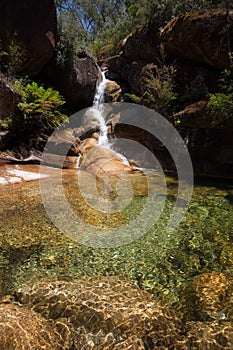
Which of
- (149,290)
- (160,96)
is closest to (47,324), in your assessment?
(149,290)

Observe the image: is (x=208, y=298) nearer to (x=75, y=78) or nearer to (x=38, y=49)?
(x=38, y=49)

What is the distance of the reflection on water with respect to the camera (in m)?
3.56

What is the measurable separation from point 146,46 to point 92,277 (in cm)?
1187

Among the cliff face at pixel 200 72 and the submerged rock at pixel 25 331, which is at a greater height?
the cliff face at pixel 200 72

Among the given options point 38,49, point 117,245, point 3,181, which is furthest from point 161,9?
point 117,245

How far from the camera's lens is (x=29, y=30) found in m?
10.8

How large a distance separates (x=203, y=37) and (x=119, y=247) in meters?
8.70

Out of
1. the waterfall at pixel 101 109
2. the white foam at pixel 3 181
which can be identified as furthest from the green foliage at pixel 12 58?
the white foam at pixel 3 181

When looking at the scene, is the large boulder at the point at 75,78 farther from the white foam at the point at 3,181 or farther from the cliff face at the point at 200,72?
the white foam at the point at 3,181

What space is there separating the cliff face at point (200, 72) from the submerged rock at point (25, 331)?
8.12 meters

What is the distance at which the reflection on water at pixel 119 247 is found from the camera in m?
3.56

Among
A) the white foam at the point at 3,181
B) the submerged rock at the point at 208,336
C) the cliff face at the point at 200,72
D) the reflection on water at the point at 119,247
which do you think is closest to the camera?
the submerged rock at the point at 208,336

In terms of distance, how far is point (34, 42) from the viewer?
11.0m

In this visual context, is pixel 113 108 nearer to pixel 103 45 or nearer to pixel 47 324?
pixel 103 45
